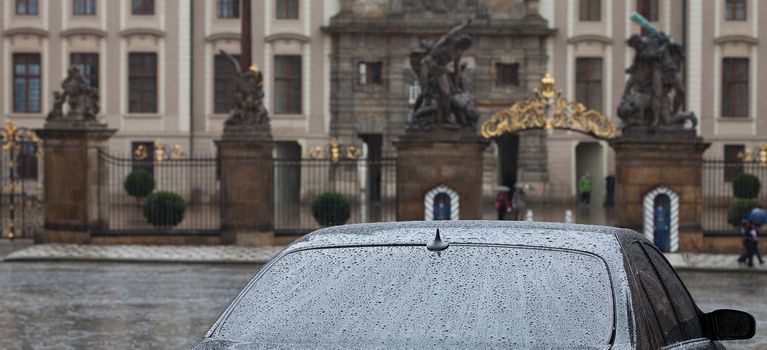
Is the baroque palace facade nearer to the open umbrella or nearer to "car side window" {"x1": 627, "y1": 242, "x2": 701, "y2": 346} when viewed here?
the open umbrella

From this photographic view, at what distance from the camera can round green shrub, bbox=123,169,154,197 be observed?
44.6m

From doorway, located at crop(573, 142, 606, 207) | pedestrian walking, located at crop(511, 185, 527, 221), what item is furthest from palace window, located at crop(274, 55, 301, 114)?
pedestrian walking, located at crop(511, 185, 527, 221)

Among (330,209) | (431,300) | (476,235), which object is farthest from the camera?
(330,209)

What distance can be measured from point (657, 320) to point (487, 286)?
0.79 m

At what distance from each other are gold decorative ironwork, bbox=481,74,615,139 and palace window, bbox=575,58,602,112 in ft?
80.2

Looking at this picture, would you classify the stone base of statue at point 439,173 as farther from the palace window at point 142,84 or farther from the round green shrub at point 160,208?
the palace window at point 142,84

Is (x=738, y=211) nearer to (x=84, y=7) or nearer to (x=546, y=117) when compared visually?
(x=546, y=117)

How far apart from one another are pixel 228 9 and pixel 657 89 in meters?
27.4

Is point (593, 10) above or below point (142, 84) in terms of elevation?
above

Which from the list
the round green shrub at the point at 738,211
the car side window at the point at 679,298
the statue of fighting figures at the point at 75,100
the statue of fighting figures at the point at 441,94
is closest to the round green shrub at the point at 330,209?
the statue of fighting figures at the point at 441,94

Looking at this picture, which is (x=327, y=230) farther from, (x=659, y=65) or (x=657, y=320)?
(x=659, y=65)

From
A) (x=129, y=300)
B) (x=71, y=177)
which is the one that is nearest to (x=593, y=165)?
(x=71, y=177)

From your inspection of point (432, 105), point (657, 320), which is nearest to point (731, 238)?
point (432, 105)

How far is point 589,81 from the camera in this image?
182 ft
